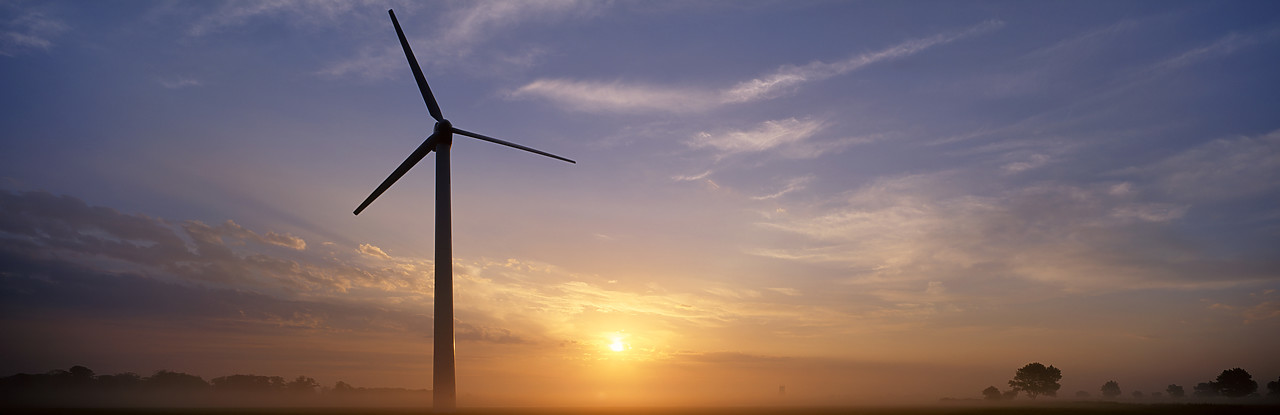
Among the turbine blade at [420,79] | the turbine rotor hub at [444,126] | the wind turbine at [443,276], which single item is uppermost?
the turbine blade at [420,79]

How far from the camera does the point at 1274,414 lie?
9288 centimetres

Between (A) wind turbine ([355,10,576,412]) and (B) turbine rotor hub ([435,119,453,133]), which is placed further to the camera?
(B) turbine rotor hub ([435,119,453,133])

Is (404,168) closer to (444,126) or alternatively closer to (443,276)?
(444,126)

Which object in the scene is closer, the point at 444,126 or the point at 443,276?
the point at 443,276

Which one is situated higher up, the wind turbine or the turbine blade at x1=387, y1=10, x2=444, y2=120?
the turbine blade at x1=387, y1=10, x2=444, y2=120

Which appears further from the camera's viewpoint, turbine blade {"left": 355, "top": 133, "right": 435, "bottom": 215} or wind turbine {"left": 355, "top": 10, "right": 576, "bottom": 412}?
turbine blade {"left": 355, "top": 133, "right": 435, "bottom": 215}

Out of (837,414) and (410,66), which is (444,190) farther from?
(837,414)

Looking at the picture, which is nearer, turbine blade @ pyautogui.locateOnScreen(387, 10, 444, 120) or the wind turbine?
the wind turbine

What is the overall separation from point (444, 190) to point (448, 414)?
63.4ft

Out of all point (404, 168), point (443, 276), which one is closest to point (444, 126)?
point (404, 168)

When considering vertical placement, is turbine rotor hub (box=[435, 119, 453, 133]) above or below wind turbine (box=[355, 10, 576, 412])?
above

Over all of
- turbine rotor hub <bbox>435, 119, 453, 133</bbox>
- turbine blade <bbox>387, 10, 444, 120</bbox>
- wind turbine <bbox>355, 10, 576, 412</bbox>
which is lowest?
wind turbine <bbox>355, 10, 576, 412</bbox>

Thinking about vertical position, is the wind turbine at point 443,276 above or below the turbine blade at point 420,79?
below

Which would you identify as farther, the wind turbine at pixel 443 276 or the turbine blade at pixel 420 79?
the turbine blade at pixel 420 79
